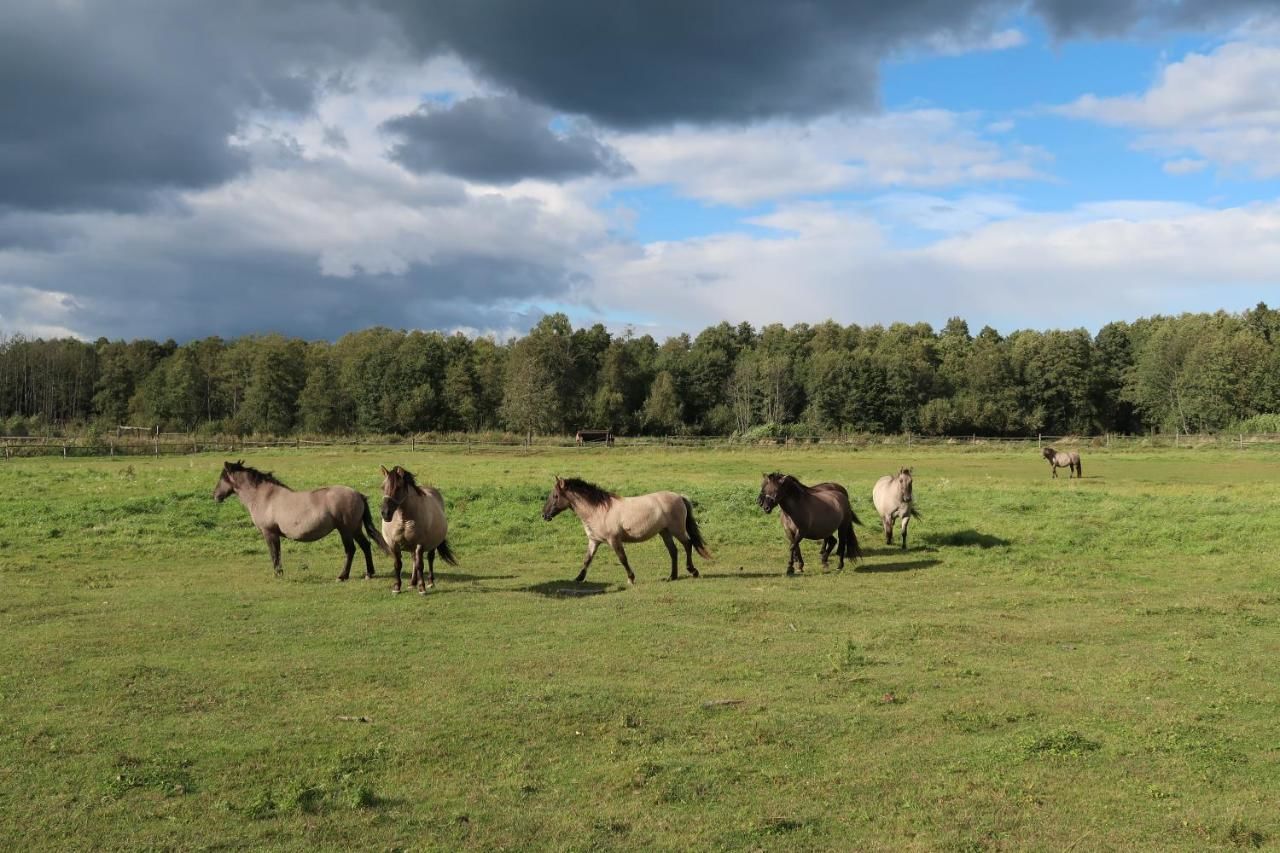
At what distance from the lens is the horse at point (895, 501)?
20.0 m

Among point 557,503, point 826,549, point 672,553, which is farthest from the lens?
point 826,549

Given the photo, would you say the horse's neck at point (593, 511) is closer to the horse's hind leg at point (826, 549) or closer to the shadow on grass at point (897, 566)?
the horse's hind leg at point (826, 549)

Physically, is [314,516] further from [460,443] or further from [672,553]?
[460,443]

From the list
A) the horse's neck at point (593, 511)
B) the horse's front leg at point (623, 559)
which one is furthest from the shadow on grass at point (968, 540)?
the horse's neck at point (593, 511)

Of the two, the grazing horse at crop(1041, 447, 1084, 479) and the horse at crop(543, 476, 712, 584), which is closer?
the horse at crop(543, 476, 712, 584)

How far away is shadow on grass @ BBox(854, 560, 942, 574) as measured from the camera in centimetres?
1739

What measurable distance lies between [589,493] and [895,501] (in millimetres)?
7987

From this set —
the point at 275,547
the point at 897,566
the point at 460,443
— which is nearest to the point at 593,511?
the point at 275,547

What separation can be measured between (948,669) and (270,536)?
12.3 meters

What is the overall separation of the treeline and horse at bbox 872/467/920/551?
66.3 metres

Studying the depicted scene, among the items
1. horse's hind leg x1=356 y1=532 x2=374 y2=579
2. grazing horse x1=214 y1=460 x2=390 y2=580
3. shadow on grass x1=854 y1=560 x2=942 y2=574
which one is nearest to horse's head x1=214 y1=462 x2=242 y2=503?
grazing horse x1=214 y1=460 x2=390 y2=580

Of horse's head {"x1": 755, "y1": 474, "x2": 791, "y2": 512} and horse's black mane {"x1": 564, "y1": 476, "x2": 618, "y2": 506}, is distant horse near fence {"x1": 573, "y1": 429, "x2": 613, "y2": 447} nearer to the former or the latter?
horse's head {"x1": 755, "y1": 474, "x2": 791, "y2": 512}

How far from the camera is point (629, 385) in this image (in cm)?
10669

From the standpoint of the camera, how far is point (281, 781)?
260 inches
